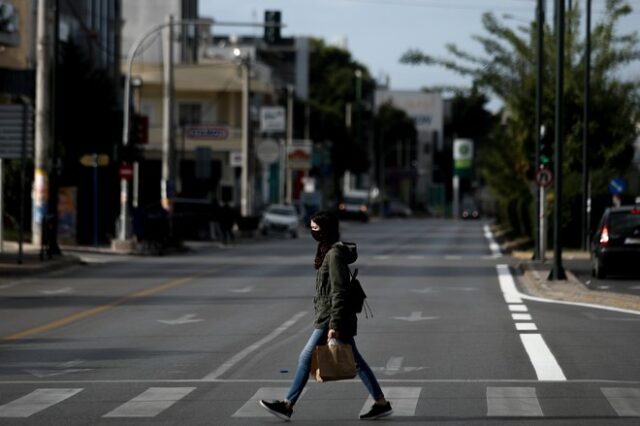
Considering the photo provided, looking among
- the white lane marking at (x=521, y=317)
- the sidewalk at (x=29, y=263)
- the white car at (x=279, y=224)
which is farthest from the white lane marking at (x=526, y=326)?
the white car at (x=279, y=224)

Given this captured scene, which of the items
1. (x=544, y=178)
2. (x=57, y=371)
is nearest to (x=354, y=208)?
(x=544, y=178)

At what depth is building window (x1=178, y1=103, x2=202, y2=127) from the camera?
299ft

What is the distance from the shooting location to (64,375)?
50.8ft

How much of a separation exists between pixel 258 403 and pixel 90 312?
11.1 metres

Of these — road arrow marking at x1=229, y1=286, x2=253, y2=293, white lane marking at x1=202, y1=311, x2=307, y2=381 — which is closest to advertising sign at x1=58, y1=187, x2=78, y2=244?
road arrow marking at x1=229, y1=286, x2=253, y2=293

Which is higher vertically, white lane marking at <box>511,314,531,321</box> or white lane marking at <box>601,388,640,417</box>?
white lane marking at <box>601,388,640,417</box>

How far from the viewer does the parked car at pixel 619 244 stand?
33.3 meters

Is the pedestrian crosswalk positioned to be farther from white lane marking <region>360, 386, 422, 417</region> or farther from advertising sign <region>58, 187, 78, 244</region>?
advertising sign <region>58, 187, 78, 244</region>

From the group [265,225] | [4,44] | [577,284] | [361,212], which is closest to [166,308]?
[577,284]

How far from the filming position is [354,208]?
10956 centimetres

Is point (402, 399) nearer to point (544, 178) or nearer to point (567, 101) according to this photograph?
point (544, 178)

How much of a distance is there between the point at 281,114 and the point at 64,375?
69749 millimetres

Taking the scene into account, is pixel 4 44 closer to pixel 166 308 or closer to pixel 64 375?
pixel 166 308

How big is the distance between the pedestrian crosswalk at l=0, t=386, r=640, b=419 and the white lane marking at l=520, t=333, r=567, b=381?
3.33 feet
